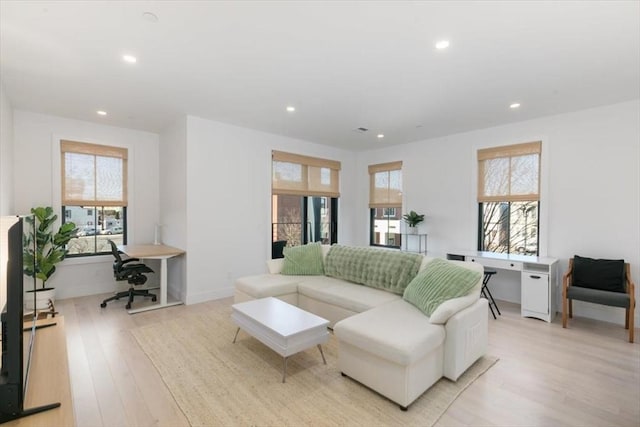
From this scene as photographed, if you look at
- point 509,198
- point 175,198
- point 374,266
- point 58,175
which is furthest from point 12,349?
point 509,198

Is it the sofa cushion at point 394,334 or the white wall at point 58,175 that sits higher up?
the white wall at point 58,175

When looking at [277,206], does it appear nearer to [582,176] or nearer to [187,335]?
[187,335]

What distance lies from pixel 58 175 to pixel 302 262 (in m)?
3.97

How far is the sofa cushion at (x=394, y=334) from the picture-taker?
83.5 inches

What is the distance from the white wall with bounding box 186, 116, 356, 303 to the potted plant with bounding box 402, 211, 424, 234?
8.50 ft

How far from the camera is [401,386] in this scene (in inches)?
84.0

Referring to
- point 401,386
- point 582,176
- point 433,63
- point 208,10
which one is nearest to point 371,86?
point 433,63

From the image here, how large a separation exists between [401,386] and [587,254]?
12.0 ft

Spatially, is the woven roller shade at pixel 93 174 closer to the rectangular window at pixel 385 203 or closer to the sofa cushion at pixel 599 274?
the rectangular window at pixel 385 203

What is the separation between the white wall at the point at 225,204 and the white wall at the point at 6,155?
194 cm

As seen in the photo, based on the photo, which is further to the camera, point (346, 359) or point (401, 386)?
point (346, 359)

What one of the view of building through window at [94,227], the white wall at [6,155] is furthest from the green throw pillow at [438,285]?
the view of building through window at [94,227]

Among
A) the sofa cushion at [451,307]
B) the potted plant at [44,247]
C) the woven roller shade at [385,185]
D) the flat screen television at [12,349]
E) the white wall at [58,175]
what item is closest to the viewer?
the flat screen television at [12,349]

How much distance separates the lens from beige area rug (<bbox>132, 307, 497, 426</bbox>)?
2070 millimetres
